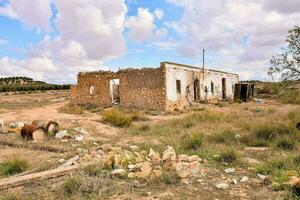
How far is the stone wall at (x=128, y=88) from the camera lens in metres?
22.2

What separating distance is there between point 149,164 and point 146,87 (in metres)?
15.2

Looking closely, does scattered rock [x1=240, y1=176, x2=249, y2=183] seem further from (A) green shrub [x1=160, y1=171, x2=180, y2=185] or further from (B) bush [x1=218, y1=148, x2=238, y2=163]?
(B) bush [x1=218, y1=148, x2=238, y2=163]

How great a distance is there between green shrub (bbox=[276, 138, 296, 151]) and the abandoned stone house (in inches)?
478

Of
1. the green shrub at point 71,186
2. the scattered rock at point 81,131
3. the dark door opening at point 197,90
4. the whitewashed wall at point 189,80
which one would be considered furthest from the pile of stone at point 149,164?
the dark door opening at point 197,90

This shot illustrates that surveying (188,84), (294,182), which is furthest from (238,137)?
(188,84)

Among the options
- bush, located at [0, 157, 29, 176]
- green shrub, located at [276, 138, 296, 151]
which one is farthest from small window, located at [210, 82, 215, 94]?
bush, located at [0, 157, 29, 176]

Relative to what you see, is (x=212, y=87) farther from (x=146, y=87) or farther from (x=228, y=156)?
(x=228, y=156)

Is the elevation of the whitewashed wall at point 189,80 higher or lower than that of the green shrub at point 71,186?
higher

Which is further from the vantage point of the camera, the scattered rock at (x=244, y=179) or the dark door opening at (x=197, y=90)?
the dark door opening at (x=197, y=90)

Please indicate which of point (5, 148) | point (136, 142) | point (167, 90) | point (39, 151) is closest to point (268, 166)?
point (136, 142)

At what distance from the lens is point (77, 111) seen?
2148cm

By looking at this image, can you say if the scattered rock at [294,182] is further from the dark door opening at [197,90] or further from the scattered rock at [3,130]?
the dark door opening at [197,90]

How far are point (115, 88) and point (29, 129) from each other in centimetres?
1337

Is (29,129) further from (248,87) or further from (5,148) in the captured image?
(248,87)
